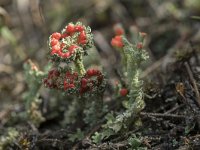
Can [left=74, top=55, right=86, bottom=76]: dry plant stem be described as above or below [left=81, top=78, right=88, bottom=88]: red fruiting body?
above

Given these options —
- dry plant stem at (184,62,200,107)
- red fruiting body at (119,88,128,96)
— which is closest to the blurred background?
dry plant stem at (184,62,200,107)

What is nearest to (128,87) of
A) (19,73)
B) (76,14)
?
(19,73)

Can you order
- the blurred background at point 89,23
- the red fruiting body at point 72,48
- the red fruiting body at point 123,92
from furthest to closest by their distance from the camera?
the blurred background at point 89,23
the red fruiting body at point 123,92
the red fruiting body at point 72,48

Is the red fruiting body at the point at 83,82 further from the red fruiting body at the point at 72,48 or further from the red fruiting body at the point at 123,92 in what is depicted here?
the red fruiting body at the point at 123,92

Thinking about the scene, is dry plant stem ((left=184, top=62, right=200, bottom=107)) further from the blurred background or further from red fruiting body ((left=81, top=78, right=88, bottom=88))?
the blurred background

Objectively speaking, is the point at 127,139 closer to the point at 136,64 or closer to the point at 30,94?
the point at 136,64

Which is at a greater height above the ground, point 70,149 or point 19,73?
point 19,73

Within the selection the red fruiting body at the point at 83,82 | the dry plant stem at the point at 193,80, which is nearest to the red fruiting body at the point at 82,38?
the red fruiting body at the point at 83,82

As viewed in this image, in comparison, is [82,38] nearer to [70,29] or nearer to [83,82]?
[70,29]
